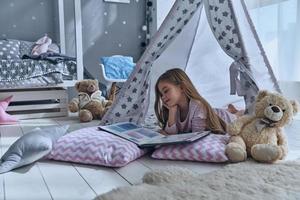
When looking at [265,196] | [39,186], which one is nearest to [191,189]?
[265,196]

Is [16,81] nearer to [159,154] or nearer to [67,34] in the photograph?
[67,34]

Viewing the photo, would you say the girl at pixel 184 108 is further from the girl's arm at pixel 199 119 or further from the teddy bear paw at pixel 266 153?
the teddy bear paw at pixel 266 153

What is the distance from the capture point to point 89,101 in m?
2.54

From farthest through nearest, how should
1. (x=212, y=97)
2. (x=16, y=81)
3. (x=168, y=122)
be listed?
(x=16, y=81) < (x=212, y=97) < (x=168, y=122)

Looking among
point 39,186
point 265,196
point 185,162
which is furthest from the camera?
point 185,162

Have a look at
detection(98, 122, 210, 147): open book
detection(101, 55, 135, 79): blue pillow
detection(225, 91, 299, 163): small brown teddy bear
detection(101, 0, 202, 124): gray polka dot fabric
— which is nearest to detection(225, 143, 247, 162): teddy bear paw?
detection(225, 91, 299, 163): small brown teddy bear

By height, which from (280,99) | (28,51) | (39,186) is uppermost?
(28,51)

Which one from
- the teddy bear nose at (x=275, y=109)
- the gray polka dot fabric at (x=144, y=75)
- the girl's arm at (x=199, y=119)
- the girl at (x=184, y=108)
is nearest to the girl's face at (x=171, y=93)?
the girl at (x=184, y=108)

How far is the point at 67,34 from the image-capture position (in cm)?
336

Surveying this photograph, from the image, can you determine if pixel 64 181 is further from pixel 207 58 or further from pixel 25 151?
pixel 207 58

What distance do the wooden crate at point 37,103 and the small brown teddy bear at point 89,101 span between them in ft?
0.56

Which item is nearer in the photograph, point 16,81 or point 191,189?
point 191,189

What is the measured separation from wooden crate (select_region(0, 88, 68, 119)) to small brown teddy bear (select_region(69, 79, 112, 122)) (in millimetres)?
170

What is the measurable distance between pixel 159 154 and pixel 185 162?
123 mm
